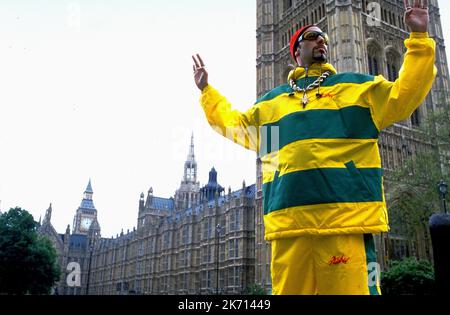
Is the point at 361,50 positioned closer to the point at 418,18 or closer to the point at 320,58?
the point at 320,58

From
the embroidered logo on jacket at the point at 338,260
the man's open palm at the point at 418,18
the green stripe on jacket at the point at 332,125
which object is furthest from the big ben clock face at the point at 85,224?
the man's open palm at the point at 418,18

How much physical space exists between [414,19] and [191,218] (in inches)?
1885

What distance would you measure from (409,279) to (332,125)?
1812 centimetres

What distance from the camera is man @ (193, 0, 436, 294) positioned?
243 cm

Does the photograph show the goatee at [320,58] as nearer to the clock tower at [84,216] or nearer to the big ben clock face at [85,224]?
the clock tower at [84,216]

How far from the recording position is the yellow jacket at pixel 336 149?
247 centimetres

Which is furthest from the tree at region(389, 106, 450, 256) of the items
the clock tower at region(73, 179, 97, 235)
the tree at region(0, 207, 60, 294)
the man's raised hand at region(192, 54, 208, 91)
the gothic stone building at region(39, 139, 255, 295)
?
the clock tower at region(73, 179, 97, 235)

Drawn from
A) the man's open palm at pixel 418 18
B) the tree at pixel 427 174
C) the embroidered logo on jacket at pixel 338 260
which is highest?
the tree at pixel 427 174

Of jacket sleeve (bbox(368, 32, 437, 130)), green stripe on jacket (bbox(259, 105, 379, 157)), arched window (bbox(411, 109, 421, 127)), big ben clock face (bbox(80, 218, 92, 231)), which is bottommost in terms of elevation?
green stripe on jacket (bbox(259, 105, 379, 157))

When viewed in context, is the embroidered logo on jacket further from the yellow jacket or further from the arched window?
the arched window

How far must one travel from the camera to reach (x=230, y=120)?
314cm

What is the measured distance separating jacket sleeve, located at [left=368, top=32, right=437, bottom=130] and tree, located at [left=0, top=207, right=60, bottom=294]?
117 feet

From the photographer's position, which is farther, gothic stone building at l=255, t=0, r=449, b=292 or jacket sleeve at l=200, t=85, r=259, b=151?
gothic stone building at l=255, t=0, r=449, b=292
